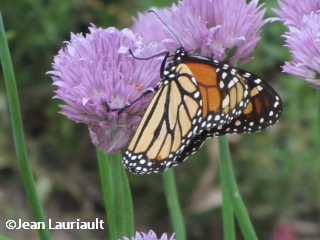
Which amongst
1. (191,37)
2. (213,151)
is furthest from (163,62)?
(213,151)

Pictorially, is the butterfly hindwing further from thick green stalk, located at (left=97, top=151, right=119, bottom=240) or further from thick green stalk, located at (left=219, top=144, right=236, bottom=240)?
thick green stalk, located at (left=97, top=151, right=119, bottom=240)

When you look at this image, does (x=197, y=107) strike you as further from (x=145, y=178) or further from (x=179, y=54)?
(x=145, y=178)

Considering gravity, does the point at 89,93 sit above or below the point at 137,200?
above

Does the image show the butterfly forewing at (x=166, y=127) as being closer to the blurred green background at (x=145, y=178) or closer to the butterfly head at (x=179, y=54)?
the butterfly head at (x=179, y=54)

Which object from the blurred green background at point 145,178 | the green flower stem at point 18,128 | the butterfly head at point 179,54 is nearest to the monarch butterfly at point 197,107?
the butterfly head at point 179,54

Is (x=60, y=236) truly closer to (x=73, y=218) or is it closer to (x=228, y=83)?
(x=73, y=218)

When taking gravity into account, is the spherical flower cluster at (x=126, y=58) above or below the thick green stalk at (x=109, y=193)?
above
